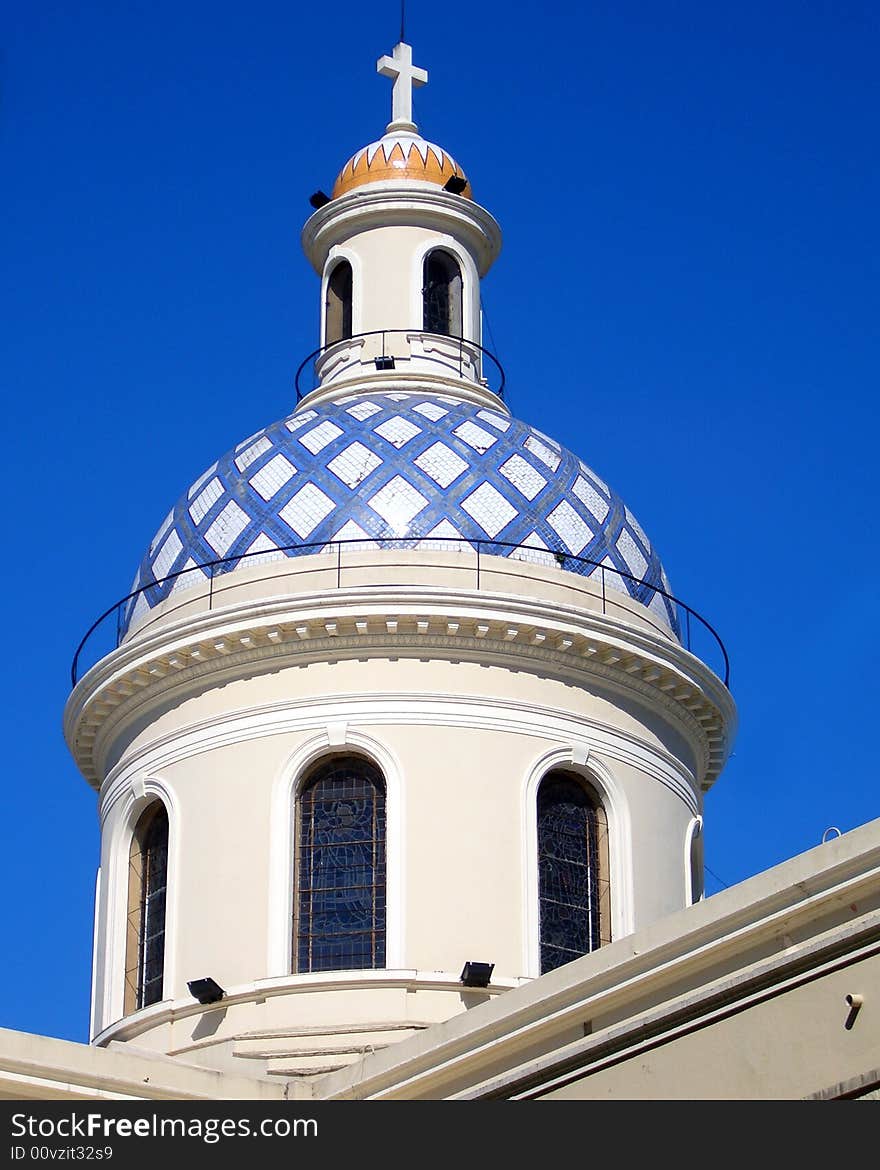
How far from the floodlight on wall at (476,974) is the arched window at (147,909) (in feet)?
10.6

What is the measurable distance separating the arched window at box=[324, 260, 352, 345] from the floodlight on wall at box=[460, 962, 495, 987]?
9.37m

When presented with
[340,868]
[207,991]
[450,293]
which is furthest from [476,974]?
[450,293]

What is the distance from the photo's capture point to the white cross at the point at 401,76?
30719 mm

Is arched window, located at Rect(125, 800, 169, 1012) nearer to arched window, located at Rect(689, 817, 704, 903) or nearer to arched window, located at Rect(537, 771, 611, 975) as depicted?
arched window, located at Rect(537, 771, 611, 975)

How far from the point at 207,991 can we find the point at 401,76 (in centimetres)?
1352

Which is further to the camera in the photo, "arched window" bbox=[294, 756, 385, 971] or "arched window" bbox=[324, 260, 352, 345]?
"arched window" bbox=[324, 260, 352, 345]

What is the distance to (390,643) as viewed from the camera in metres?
23.6

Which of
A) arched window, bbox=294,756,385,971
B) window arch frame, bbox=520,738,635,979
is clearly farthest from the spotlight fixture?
arched window, bbox=294,756,385,971

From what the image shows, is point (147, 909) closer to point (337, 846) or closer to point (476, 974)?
point (337, 846)

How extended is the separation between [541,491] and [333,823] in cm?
439

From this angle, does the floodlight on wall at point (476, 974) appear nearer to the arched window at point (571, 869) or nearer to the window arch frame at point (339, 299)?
the arched window at point (571, 869)

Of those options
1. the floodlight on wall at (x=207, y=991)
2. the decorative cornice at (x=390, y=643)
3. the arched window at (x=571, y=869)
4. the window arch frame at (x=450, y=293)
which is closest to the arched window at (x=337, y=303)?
the window arch frame at (x=450, y=293)

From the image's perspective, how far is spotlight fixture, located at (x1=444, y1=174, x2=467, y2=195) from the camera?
1132 inches

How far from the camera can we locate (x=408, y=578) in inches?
938
